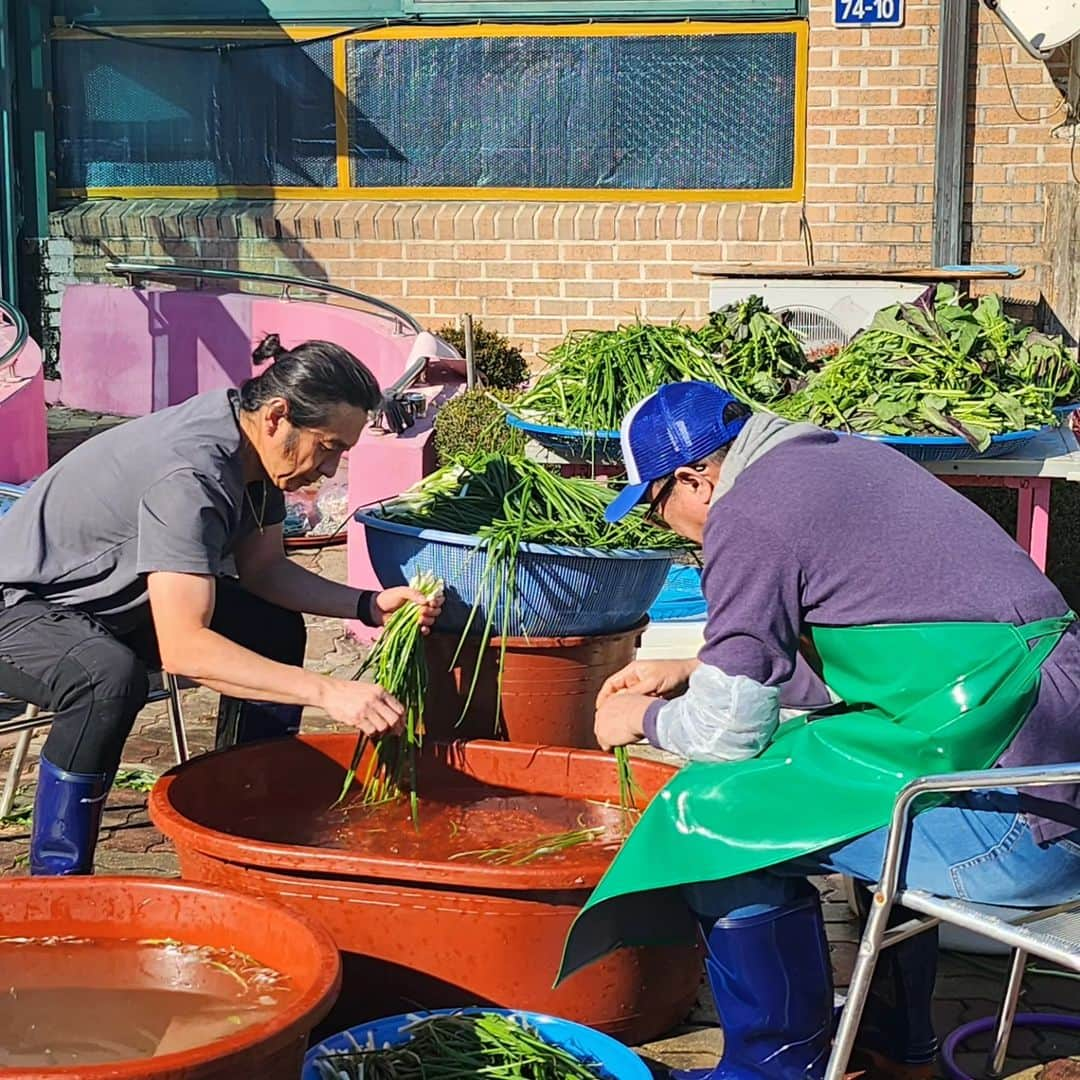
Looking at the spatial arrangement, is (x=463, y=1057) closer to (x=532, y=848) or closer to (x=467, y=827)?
(x=532, y=848)

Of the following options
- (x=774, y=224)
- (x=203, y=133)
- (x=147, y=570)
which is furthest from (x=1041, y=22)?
(x=147, y=570)

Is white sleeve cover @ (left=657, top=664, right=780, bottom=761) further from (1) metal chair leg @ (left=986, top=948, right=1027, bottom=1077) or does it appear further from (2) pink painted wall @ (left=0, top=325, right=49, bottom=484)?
(2) pink painted wall @ (left=0, top=325, right=49, bottom=484)

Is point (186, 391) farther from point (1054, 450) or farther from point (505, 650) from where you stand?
point (505, 650)

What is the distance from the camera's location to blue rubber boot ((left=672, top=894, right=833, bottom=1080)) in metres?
2.99

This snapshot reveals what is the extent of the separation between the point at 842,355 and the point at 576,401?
1052 mm

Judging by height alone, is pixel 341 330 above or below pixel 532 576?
above

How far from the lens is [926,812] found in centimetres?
283

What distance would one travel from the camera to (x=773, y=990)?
118 inches

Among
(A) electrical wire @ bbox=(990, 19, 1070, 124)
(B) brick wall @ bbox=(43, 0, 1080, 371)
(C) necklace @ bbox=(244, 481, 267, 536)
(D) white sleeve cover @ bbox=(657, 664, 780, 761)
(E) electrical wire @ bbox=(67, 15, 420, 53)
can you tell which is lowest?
(D) white sleeve cover @ bbox=(657, 664, 780, 761)

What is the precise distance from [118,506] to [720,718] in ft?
5.36

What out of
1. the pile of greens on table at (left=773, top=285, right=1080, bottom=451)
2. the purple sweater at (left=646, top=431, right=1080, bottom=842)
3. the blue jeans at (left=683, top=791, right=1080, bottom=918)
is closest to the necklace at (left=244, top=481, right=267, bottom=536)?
the purple sweater at (left=646, top=431, right=1080, bottom=842)

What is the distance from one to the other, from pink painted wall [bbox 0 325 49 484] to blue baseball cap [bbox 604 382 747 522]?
5404 millimetres

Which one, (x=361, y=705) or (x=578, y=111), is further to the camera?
(x=578, y=111)

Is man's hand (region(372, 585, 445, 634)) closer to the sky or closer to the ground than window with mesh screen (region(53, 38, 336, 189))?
closer to the ground
